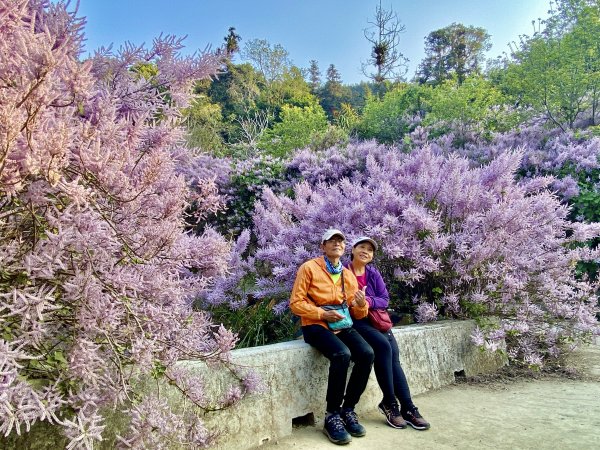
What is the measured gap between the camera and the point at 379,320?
4273 mm

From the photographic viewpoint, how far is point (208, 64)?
9.06 ft

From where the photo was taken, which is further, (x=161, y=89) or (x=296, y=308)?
(x=296, y=308)

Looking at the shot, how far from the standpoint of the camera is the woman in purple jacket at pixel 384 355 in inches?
155

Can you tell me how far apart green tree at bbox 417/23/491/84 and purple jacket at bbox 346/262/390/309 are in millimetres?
46736

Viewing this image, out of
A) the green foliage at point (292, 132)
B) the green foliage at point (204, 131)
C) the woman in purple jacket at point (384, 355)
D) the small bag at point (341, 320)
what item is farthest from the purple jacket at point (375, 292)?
the green foliage at point (292, 132)

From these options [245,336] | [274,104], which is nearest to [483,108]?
[245,336]

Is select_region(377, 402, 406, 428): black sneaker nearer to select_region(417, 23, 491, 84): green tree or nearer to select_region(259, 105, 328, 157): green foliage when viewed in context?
select_region(259, 105, 328, 157): green foliage

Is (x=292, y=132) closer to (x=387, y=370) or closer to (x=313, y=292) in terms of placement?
(x=313, y=292)

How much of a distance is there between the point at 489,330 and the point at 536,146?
251 inches

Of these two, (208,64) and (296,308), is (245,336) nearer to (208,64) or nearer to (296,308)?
(296,308)

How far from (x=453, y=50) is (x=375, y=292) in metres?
51.1

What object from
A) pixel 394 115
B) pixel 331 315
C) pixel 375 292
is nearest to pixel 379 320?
pixel 375 292

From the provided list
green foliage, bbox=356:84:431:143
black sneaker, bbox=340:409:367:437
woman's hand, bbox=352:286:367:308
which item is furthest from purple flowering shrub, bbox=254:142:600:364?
green foliage, bbox=356:84:431:143

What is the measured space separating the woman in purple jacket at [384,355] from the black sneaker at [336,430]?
500 mm
